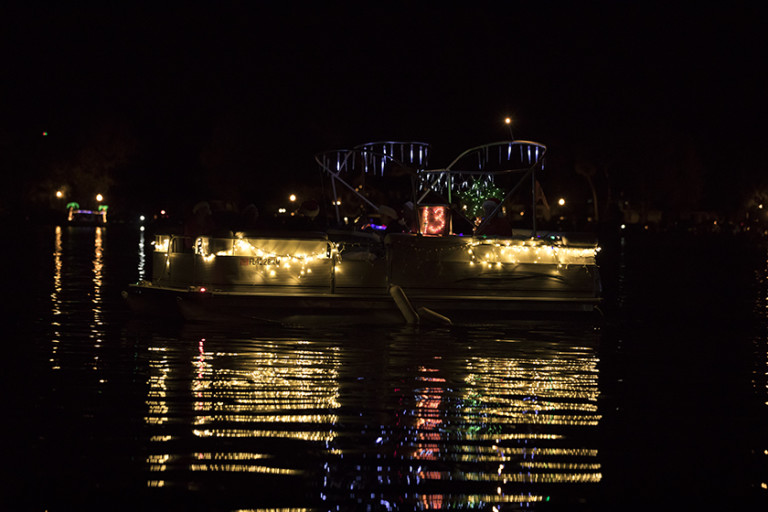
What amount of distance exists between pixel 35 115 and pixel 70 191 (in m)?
8.88

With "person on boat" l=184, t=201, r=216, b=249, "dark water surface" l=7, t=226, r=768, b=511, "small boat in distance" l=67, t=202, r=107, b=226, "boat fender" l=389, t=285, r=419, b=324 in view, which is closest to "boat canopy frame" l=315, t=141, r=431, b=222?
"boat fender" l=389, t=285, r=419, b=324

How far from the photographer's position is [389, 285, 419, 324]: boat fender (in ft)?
48.0

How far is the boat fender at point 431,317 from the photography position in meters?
14.8

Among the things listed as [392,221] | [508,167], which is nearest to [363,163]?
[392,221]

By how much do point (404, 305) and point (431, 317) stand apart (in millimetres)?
470

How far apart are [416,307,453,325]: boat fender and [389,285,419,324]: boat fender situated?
172 millimetres

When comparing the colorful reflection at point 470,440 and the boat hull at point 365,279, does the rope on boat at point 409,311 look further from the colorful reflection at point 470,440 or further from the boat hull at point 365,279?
the colorful reflection at point 470,440

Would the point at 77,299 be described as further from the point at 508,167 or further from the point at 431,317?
the point at 508,167

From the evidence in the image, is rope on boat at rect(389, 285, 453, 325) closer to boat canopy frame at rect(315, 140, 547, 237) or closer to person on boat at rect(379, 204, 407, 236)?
person on boat at rect(379, 204, 407, 236)

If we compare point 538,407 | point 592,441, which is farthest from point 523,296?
Result: point 592,441

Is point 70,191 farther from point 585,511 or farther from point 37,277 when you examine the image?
point 585,511

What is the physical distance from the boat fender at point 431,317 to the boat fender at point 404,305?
172 millimetres

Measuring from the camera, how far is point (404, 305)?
14.7 meters

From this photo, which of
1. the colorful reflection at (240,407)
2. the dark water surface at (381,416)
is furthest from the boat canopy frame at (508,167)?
the colorful reflection at (240,407)
